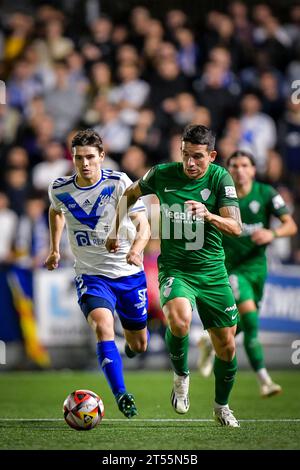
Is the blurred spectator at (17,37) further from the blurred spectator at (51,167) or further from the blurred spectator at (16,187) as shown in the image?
the blurred spectator at (16,187)

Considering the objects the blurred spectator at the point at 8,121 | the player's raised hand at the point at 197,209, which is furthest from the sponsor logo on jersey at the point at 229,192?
the blurred spectator at the point at 8,121

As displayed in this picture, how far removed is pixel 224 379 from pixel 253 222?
10.3ft

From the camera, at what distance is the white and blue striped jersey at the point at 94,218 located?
29.3ft

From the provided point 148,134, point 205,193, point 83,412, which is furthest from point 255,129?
point 83,412

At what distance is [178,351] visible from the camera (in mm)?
8375

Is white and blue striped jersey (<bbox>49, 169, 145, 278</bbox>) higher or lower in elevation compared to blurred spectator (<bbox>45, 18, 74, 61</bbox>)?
lower

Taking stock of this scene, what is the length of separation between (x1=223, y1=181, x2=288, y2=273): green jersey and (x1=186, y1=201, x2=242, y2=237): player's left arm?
3.01m

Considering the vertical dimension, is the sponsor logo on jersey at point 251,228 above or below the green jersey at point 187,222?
below

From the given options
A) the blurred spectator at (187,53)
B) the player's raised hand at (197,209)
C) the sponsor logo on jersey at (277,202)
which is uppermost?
the blurred spectator at (187,53)

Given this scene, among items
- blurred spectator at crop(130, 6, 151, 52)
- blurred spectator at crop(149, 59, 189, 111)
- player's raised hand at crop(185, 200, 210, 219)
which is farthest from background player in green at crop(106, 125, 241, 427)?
blurred spectator at crop(130, 6, 151, 52)

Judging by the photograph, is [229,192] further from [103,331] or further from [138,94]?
[138,94]

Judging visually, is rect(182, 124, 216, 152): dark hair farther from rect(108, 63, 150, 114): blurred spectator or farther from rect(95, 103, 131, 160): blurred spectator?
rect(108, 63, 150, 114): blurred spectator

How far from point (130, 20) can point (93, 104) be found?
216 centimetres

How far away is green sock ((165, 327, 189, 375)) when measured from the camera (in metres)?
8.34
